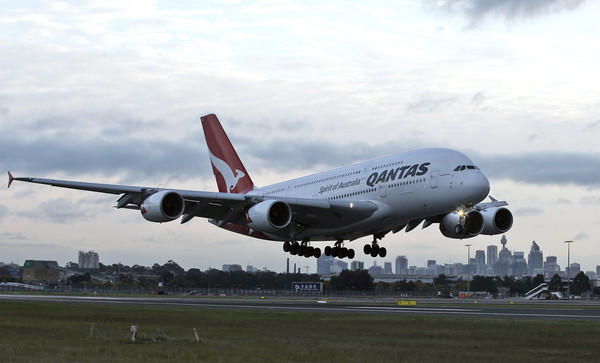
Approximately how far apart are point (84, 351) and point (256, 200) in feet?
95.4

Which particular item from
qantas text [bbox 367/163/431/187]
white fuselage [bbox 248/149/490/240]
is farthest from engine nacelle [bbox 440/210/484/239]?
qantas text [bbox 367/163/431/187]

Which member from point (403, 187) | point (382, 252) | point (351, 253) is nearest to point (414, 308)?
point (382, 252)

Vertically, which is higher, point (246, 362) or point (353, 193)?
point (353, 193)

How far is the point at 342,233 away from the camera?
60.4m

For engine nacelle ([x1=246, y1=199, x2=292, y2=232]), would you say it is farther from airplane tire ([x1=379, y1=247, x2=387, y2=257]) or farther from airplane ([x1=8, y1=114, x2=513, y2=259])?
airplane tire ([x1=379, y1=247, x2=387, y2=257])

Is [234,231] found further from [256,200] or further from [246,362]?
[246,362]

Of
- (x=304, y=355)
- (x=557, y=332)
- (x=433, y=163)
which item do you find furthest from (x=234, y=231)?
(x=304, y=355)

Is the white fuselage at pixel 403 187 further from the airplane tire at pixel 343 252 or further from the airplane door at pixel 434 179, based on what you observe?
the airplane tire at pixel 343 252

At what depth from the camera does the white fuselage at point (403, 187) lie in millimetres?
A: 49625

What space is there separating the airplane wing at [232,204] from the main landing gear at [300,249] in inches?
125

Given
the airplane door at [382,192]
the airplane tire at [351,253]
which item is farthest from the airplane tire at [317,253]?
the airplane door at [382,192]

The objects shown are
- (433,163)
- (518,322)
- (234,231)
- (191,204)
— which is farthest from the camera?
(234,231)

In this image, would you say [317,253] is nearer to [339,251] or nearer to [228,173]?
[339,251]

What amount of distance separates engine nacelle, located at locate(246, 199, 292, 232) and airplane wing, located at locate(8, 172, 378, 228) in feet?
2.13
